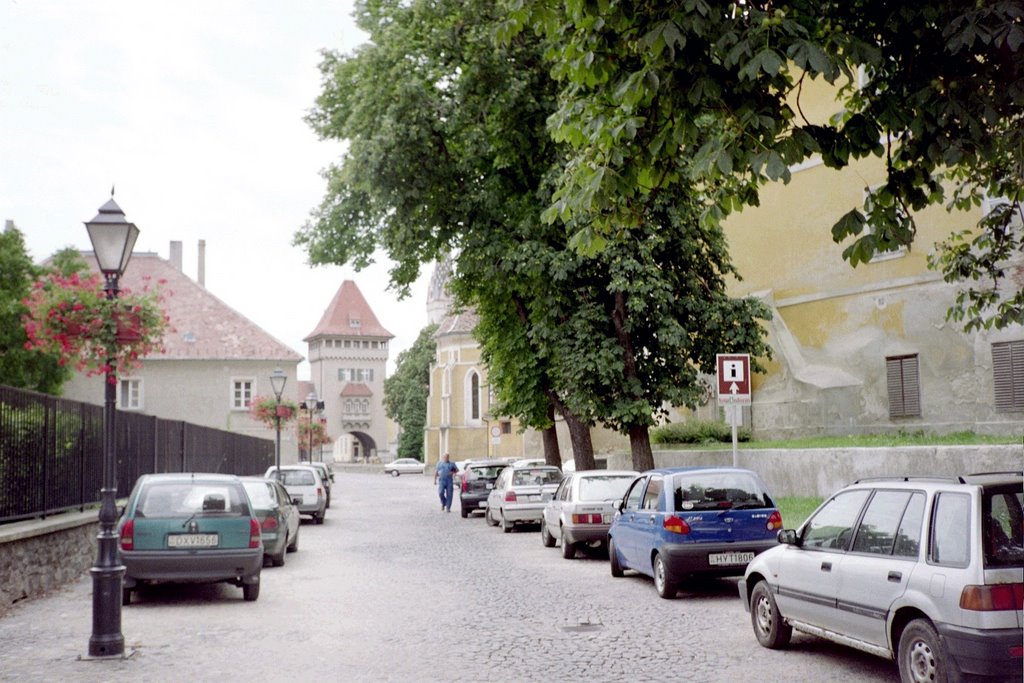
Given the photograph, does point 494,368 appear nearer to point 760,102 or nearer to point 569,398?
point 569,398

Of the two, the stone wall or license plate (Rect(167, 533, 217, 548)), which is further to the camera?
license plate (Rect(167, 533, 217, 548))

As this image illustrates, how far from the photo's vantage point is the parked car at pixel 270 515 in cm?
1642

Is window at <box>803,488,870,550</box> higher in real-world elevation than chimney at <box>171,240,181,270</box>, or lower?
lower

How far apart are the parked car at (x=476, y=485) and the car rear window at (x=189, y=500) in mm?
19056

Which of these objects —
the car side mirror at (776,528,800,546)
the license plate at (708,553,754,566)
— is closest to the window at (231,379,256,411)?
the license plate at (708,553,754,566)

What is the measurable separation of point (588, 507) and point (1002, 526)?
11.3 m

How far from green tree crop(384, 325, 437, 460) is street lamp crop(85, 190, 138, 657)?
94.2m

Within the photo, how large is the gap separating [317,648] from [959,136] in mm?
7103

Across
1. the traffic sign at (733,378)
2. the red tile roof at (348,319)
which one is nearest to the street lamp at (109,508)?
the traffic sign at (733,378)

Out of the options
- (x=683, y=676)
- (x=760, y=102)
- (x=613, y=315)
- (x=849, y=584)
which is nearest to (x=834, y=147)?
(x=760, y=102)

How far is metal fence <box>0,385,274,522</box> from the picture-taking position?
13211mm

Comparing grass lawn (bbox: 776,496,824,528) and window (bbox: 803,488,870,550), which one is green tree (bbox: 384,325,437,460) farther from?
window (bbox: 803,488,870,550)

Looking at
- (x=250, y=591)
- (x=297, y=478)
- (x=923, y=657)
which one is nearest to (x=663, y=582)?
(x=250, y=591)

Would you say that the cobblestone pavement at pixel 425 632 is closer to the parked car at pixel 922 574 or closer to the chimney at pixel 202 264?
the parked car at pixel 922 574
